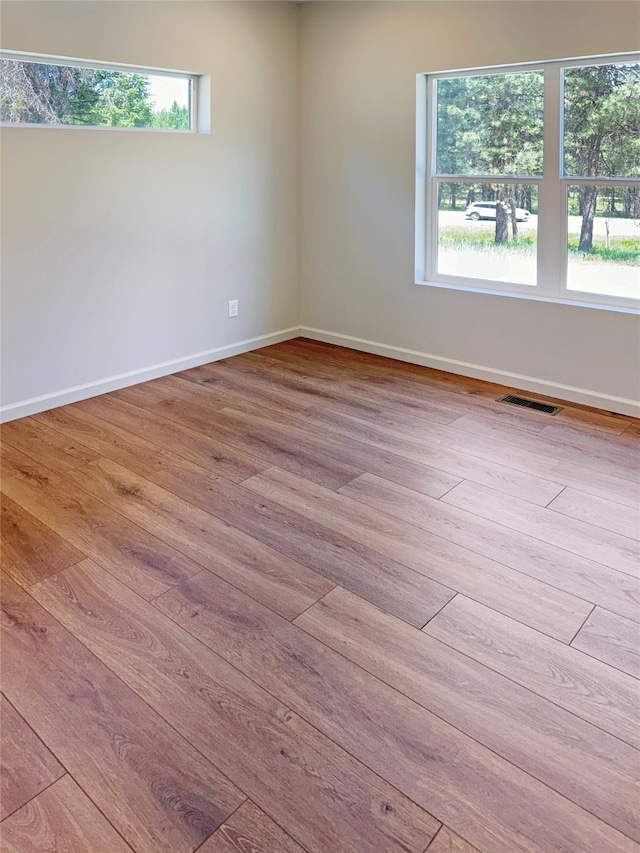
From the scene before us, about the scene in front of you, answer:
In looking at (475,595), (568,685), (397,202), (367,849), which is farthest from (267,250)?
(367,849)

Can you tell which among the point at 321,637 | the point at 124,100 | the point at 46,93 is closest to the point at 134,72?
the point at 124,100

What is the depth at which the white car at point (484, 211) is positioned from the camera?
161 inches

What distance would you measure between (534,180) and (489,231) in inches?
16.6

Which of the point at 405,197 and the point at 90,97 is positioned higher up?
the point at 90,97

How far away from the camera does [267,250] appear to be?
504cm

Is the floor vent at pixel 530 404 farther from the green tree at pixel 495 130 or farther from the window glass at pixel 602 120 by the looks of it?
the window glass at pixel 602 120

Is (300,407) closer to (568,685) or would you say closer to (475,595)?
(475,595)

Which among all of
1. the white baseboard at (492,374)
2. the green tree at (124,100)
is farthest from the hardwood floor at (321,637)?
the green tree at (124,100)

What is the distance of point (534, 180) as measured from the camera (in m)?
3.95

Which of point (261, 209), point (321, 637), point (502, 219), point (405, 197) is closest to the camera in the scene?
point (321, 637)

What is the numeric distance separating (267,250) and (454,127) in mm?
1580

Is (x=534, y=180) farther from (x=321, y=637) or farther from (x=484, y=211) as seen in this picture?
(x=321, y=637)

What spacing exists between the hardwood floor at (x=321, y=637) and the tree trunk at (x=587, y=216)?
1032 mm

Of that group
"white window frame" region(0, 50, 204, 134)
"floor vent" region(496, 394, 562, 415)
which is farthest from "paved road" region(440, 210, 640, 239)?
"white window frame" region(0, 50, 204, 134)
